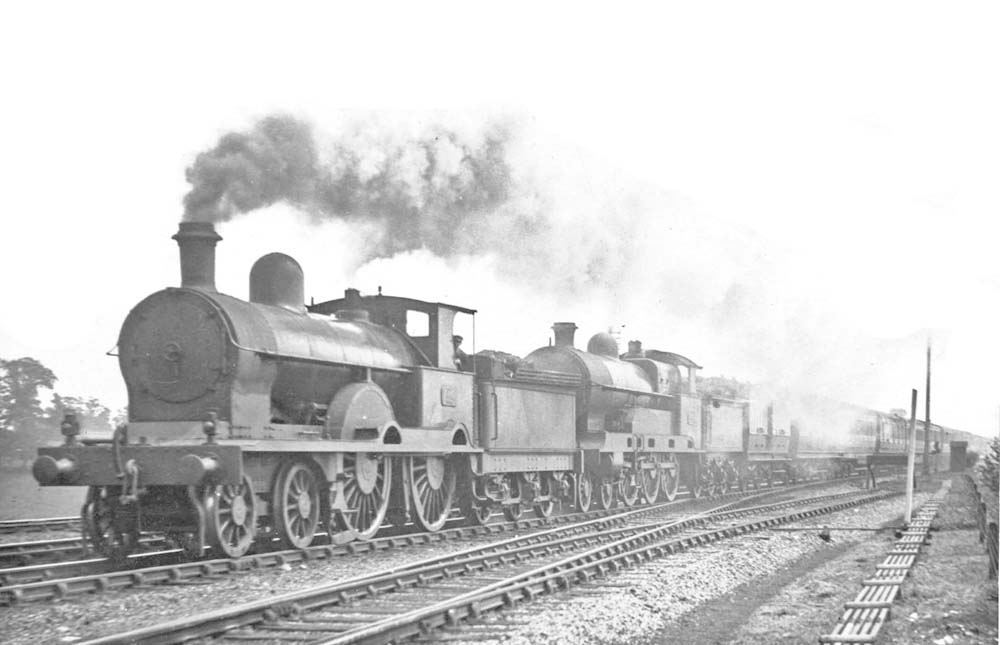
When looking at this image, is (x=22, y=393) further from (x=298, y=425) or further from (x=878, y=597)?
(x=878, y=597)

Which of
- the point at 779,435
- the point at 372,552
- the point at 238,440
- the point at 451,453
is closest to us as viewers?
the point at 238,440

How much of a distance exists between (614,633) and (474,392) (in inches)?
336

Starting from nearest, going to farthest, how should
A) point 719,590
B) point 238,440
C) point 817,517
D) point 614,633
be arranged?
point 614,633 → point 719,590 → point 238,440 → point 817,517

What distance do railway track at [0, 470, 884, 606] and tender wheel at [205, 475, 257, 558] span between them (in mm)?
244

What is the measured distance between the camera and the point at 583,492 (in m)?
19.9

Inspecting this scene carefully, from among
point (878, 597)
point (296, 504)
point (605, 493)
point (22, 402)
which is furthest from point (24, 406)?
point (878, 597)

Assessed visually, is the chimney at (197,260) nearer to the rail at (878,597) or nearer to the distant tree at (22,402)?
the distant tree at (22,402)

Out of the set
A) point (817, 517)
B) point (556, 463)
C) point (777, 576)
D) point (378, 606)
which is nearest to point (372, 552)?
point (378, 606)

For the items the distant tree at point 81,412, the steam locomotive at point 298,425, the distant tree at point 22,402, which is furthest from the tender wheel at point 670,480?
the distant tree at point 22,402

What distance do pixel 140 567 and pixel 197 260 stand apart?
11.2 ft

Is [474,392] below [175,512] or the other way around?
the other way around

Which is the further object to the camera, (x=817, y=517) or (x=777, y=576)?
(x=817, y=517)

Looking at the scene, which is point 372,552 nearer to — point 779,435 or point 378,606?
point 378,606

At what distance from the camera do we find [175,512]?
11023 millimetres
